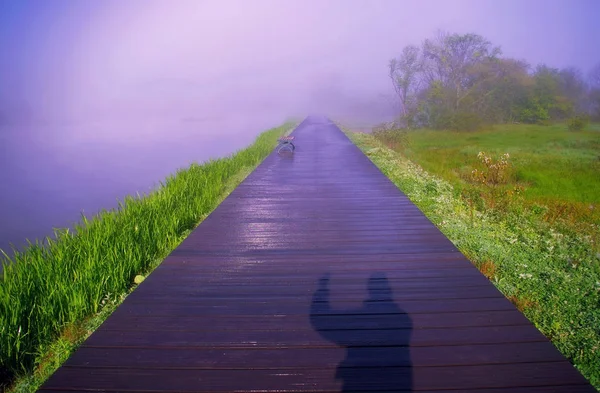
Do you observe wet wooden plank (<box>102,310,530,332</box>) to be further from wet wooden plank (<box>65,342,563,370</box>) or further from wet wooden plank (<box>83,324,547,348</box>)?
wet wooden plank (<box>65,342,563,370</box>)

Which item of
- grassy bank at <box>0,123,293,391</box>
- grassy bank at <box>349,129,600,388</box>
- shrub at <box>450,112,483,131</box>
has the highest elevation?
shrub at <box>450,112,483,131</box>

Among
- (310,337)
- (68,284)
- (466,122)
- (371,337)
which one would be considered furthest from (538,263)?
(466,122)

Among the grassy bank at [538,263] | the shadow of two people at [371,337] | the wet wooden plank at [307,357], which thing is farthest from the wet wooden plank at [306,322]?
the grassy bank at [538,263]

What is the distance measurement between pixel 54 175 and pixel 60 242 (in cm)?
1756

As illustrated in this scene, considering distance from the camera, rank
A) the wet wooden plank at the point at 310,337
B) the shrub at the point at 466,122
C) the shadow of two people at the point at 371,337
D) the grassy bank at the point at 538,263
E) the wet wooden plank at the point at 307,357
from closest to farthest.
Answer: the shadow of two people at the point at 371,337, the wet wooden plank at the point at 307,357, the wet wooden plank at the point at 310,337, the grassy bank at the point at 538,263, the shrub at the point at 466,122

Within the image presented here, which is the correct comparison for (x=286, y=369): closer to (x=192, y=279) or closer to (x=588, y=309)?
(x=192, y=279)

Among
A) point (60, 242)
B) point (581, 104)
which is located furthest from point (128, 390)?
point (581, 104)

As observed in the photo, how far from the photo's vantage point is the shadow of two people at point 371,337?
2176mm

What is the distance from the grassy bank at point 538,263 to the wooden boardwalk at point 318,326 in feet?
1.36

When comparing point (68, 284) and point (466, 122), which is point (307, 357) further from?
point (466, 122)

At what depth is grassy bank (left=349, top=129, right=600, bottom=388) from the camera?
2965 millimetres

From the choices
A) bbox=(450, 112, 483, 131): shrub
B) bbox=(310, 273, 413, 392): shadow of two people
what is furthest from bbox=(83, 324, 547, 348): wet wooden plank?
bbox=(450, 112, 483, 131): shrub

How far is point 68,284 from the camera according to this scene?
356 centimetres

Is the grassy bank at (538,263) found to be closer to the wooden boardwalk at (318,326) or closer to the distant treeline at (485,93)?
the wooden boardwalk at (318,326)
